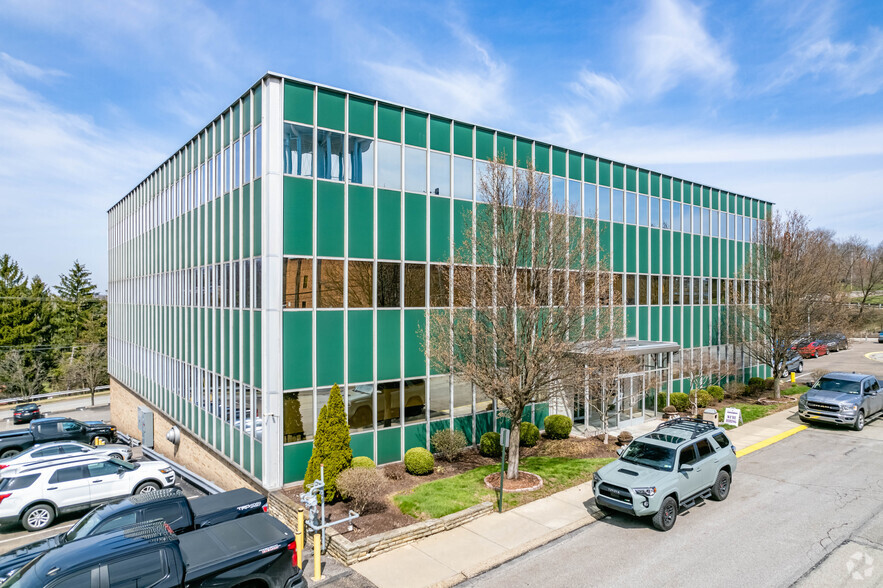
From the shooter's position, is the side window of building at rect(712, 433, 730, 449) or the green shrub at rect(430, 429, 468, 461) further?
the green shrub at rect(430, 429, 468, 461)

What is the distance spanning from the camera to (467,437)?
1850cm

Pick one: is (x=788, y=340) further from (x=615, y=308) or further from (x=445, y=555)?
(x=445, y=555)

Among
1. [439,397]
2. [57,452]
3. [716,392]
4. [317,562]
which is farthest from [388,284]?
[716,392]

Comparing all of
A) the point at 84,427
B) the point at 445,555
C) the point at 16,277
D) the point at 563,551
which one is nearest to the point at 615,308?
the point at 563,551

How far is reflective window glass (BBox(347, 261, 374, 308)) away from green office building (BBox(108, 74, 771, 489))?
0.04m

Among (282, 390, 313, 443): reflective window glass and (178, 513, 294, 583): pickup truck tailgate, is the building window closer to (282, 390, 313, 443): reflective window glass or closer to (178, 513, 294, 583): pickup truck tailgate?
(282, 390, 313, 443): reflective window glass

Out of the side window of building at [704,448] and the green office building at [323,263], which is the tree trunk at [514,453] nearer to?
the green office building at [323,263]

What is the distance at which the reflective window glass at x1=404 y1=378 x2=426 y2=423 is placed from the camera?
17.0 meters

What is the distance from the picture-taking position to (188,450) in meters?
21.3

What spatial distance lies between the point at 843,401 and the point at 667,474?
556 inches

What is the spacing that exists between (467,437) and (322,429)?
6.30m

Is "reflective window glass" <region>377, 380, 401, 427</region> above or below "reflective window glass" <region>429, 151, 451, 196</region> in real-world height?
below

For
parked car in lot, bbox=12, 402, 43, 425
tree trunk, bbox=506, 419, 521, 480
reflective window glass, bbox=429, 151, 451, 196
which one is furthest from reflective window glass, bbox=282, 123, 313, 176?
parked car in lot, bbox=12, 402, 43, 425

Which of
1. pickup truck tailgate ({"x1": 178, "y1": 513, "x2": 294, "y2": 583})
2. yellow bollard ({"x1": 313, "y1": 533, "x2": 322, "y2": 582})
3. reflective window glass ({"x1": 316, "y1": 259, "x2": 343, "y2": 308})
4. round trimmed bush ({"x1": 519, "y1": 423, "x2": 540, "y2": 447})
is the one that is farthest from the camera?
round trimmed bush ({"x1": 519, "y1": 423, "x2": 540, "y2": 447})
